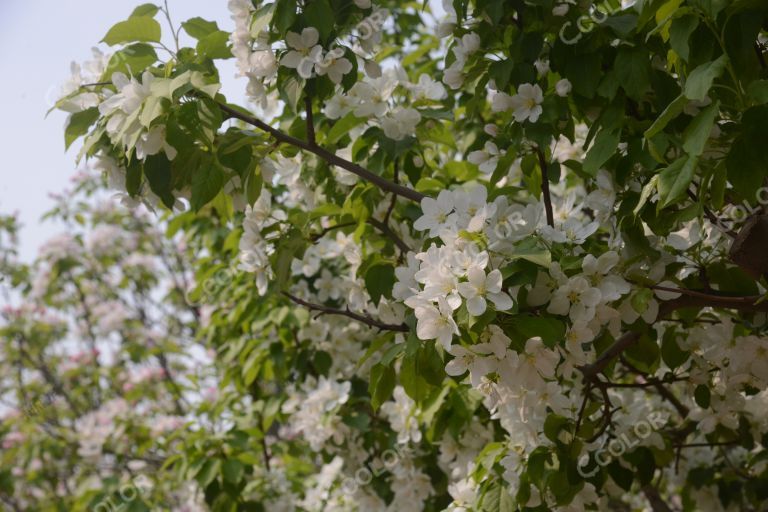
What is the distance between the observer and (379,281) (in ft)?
5.59

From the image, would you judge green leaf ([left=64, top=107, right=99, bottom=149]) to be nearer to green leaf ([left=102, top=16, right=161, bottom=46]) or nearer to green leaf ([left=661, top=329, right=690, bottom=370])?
green leaf ([left=102, top=16, right=161, bottom=46])

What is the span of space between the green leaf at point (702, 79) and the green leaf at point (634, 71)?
0.26 metres

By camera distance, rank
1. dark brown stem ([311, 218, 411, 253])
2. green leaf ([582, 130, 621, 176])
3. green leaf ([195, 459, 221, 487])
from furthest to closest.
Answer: green leaf ([195, 459, 221, 487]) < dark brown stem ([311, 218, 411, 253]) < green leaf ([582, 130, 621, 176])

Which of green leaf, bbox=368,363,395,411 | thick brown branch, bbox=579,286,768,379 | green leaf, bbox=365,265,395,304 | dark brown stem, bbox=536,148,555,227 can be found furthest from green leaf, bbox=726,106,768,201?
green leaf, bbox=365,265,395,304

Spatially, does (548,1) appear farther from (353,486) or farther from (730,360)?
(353,486)

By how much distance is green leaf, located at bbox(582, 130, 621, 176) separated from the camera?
1.25m

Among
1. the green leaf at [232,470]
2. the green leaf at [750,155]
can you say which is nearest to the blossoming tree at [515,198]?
the green leaf at [750,155]

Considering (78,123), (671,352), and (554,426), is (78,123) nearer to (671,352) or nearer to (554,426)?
(554,426)

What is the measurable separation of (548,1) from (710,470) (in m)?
1.45

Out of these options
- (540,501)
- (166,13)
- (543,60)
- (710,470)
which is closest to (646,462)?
(540,501)

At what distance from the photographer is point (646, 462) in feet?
5.62

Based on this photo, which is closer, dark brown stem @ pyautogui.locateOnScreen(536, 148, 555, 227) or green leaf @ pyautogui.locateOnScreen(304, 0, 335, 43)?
green leaf @ pyautogui.locateOnScreen(304, 0, 335, 43)

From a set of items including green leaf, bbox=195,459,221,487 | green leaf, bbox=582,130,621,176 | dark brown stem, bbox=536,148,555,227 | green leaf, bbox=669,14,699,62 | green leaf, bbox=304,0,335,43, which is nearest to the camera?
green leaf, bbox=669,14,699,62

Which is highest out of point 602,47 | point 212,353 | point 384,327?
point 212,353
